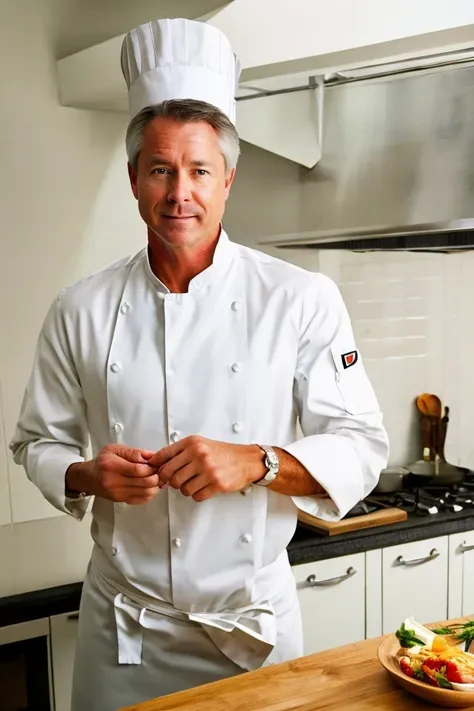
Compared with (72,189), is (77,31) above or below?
above

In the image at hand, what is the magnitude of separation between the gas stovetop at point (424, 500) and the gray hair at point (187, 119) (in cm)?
135

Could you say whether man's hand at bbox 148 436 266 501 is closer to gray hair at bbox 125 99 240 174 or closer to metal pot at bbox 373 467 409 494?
gray hair at bbox 125 99 240 174

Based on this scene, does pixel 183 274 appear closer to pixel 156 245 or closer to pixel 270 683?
pixel 156 245

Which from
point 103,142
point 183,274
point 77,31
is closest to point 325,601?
point 183,274

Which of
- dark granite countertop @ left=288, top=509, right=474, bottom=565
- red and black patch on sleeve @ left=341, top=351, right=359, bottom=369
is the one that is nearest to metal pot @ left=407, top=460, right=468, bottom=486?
dark granite countertop @ left=288, top=509, right=474, bottom=565

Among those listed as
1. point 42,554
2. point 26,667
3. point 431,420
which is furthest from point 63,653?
point 431,420

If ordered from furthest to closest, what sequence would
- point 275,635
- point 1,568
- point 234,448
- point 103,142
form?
point 103,142, point 1,568, point 275,635, point 234,448

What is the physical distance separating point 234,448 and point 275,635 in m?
0.35

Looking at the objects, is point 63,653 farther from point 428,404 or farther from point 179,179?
point 428,404

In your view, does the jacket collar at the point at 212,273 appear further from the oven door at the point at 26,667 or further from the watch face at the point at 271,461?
the oven door at the point at 26,667

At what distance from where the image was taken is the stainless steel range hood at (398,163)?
2115 millimetres

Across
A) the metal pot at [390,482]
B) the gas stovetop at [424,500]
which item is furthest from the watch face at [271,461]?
the metal pot at [390,482]

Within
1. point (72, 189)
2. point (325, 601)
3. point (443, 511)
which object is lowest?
point (325, 601)

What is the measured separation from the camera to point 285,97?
2.39m
